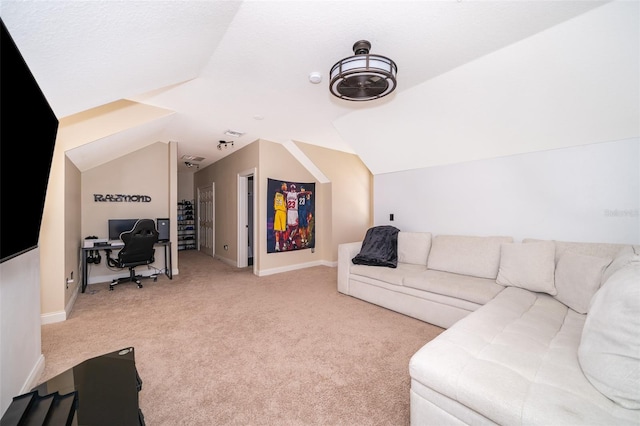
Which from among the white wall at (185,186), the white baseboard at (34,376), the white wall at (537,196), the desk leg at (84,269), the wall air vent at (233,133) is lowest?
the white baseboard at (34,376)

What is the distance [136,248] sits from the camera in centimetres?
387

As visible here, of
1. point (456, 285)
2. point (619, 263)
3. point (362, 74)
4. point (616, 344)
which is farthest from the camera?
point (456, 285)

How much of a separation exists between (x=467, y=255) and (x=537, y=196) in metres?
0.96

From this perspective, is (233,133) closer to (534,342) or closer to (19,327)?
(19,327)

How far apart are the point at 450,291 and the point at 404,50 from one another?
2235 mm

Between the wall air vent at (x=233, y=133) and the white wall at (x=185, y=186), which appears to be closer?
the wall air vent at (x=233, y=133)

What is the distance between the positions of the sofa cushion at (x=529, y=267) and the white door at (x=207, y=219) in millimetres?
6031

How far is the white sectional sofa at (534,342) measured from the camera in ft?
3.09

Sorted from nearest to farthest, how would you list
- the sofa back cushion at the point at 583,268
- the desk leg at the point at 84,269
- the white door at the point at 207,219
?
the sofa back cushion at the point at 583,268 → the desk leg at the point at 84,269 → the white door at the point at 207,219

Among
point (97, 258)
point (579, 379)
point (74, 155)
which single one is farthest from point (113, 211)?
point (579, 379)

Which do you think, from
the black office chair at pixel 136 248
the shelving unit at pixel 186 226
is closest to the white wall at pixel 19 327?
the black office chair at pixel 136 248

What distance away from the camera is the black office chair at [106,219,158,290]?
12.4 ft

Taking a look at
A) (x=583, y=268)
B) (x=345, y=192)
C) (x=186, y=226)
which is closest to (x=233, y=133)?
(x=345, y=192)

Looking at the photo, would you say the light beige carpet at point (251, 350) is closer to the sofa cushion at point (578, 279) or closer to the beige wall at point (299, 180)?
the sofa cushion at point (578, 279)
